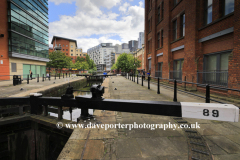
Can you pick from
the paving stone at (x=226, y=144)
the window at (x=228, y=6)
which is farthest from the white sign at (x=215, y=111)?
the window at (x=228, y=6)

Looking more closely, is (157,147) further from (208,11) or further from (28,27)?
(28,27)

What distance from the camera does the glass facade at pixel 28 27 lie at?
1995cm

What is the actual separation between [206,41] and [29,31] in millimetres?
29494

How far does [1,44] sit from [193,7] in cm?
2384

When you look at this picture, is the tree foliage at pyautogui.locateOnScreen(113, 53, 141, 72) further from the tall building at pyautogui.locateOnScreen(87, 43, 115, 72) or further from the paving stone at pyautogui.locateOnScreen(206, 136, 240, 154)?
the tall building at pyautogui.locateOnScreen(87, 43, 115, 72)

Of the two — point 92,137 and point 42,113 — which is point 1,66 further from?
point 92,137

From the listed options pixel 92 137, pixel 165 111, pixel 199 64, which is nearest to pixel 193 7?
pixel 199 64

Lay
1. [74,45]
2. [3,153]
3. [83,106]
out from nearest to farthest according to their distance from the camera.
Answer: [83,106] < [3,153] < [74,45]

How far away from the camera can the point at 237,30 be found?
5.63 metres

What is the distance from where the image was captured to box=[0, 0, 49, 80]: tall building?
1880 cm

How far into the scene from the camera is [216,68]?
23.7 ft

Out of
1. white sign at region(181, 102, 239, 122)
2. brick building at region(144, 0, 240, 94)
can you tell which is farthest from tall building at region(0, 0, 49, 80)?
brick building at region(144, 0, 240, 94)

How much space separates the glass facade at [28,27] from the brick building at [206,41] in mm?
22793

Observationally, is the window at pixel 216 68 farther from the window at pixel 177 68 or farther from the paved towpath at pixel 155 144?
the paved towpath at pixel 155 144
